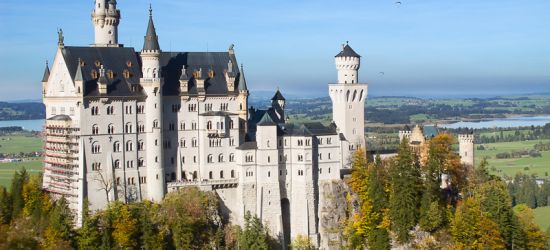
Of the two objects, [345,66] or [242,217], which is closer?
[242,217]

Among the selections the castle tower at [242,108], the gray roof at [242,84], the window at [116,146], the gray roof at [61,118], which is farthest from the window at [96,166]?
the gray roof at [242,84]

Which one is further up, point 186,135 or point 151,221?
point 186,135

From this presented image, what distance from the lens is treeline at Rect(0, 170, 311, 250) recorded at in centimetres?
8688

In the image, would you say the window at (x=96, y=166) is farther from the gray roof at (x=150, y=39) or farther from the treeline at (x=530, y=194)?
the treeline at (x=530, y=194)

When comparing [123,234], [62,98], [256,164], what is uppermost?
[62,98]

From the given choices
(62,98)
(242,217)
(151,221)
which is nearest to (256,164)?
(242,217)

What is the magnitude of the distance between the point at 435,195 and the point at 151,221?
29.7 m

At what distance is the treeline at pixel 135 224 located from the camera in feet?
285

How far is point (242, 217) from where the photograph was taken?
95688 mm

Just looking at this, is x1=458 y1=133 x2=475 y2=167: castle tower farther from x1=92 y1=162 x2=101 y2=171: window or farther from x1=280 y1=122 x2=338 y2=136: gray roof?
x1=92 y1=162 x2=101 y2=171: window

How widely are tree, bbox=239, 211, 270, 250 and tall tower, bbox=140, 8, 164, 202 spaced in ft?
30.5

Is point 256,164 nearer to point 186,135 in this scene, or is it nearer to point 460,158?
point 186,135

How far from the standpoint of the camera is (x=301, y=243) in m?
95.2

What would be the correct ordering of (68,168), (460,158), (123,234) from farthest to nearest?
1. (460,158)
2. (68,168)
3. (123,234)
